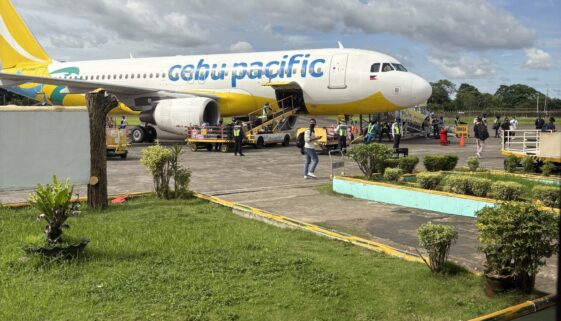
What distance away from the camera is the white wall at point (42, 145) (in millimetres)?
8617

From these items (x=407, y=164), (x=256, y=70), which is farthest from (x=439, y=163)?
(x=256, y=70)

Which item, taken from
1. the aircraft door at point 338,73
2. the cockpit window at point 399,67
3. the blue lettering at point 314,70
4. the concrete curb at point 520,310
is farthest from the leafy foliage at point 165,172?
the cockpit window at point 399,67

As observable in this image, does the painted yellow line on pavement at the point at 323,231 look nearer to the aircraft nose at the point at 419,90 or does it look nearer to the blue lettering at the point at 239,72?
the aircraft nose at the point at 419,90

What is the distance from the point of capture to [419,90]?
71.8ft

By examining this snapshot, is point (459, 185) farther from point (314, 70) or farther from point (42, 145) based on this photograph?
point (314, 70)

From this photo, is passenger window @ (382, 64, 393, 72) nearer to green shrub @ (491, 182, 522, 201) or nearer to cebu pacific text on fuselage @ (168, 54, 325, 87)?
cebu pacific text on fuselage @ (168, 54, 325, 87)

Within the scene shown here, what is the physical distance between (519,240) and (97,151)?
23.4 feet

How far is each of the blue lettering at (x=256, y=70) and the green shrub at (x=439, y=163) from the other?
12.9 meters

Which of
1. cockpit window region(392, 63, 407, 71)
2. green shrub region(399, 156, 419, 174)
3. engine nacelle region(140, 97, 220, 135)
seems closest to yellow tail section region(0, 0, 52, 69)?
engine nacelle region(140, 97, 220, 135)

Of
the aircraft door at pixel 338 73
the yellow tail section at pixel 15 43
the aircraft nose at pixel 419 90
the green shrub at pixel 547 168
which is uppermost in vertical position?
the yellow tail section at pixel 15 43

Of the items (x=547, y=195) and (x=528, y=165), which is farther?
(x=528, y=165)

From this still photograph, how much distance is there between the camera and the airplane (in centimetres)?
2231

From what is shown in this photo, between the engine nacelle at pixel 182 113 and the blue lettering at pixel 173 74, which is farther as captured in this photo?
the blue lettering at pixel 173 74

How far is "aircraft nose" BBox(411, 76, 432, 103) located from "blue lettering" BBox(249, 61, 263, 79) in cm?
726
